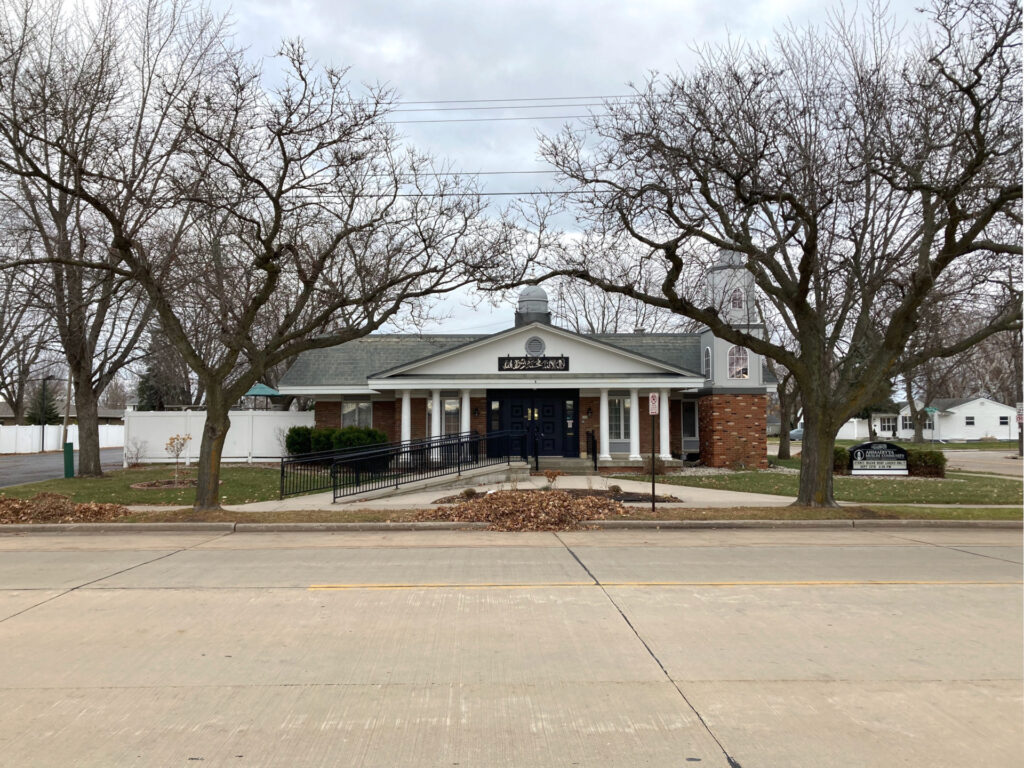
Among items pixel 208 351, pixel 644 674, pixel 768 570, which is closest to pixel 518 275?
pixel 768 570

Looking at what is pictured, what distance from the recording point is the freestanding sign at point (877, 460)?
85.6 feet

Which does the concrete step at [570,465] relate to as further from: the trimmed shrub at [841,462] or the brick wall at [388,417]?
the trimmed shrub at [841,462]

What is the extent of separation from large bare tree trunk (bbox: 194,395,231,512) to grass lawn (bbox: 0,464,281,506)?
2717mm

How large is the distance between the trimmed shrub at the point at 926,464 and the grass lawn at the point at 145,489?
2088 centimetres

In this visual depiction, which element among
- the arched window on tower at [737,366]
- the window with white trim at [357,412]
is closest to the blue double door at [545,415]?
the window with white trim at [357,412]

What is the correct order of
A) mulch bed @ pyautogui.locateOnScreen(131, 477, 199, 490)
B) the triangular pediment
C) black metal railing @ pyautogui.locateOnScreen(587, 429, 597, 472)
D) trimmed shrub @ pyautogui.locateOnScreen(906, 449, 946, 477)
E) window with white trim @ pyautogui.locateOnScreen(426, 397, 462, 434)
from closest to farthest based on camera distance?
mulch bed @ pyautogui.locateOnScreen(131, 477, 199, 490)
trimmed shrub @ pyautogui.locateOnScreen(906, 449, 946, 477)
black metal railing @ pyautogui.locateOnScreen(587, 429, 597, 472)
the triangular pediment
window with white trim @ pyautogui.locateOnScreen(426, 397, 462, 434)

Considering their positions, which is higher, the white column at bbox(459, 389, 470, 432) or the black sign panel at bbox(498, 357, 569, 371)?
the black sign panel at bbox(498, 357, 569, 371)

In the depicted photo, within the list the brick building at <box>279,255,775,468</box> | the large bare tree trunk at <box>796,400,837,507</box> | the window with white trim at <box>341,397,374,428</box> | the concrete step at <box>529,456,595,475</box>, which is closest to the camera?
the large bare tree trunk at <box>796,400,837,507</box>

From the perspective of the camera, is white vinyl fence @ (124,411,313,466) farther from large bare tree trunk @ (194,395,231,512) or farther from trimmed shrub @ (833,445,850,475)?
trimmed shrub @ (833,445,850,475)

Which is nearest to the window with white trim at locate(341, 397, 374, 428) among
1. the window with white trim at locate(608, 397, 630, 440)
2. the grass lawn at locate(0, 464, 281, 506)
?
the grass lawn at locate(0, 464, 281, 506)

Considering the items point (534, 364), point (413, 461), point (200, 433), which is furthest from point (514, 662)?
point (200, 433)

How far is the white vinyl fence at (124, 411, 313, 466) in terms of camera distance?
29.9 m

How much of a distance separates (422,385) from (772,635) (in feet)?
70.7

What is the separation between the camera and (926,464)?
26.0m
